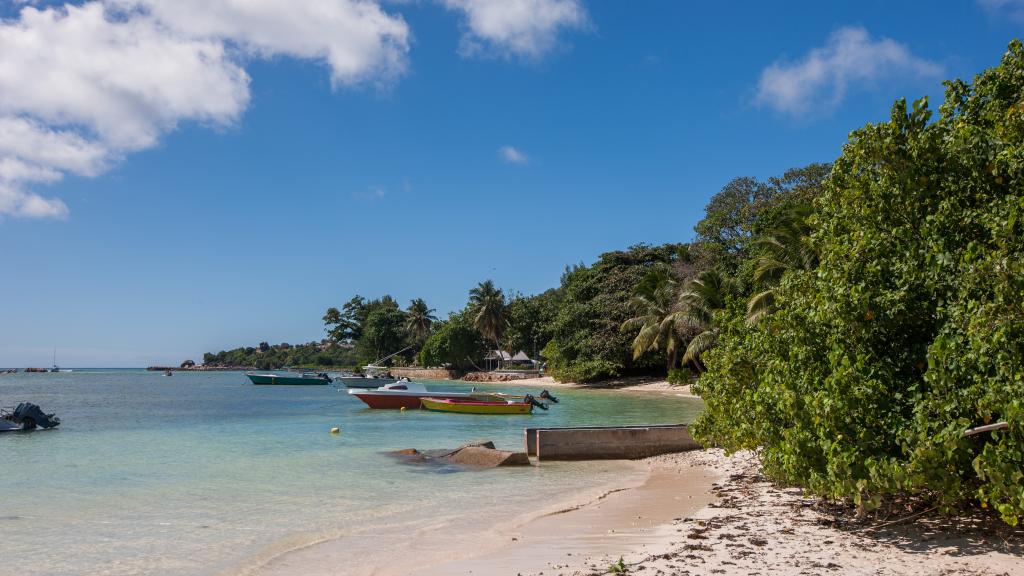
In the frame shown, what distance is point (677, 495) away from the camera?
1045 cm

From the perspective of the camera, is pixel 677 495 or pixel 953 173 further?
pixel 677 495

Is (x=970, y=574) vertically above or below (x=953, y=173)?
below

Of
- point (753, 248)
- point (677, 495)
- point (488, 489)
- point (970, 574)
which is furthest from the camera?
point (753, 248)

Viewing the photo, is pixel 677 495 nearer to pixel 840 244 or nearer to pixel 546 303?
pixel 840 244

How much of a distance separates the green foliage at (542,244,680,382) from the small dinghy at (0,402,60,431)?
3331 cm

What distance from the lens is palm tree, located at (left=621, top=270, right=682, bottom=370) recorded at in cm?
4197

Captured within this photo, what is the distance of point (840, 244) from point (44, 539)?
1069cm

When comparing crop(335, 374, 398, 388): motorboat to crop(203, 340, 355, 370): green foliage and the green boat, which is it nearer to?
the green boat

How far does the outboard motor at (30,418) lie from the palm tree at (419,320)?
6546cm

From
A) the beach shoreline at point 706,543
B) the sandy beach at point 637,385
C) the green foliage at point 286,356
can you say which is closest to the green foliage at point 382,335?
the green foliage at point 286,356

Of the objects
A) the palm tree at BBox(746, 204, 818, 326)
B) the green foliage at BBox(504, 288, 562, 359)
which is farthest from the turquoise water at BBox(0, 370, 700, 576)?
the green foliage at BBox(504, 288, 562, 359)

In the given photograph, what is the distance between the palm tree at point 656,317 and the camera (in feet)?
138

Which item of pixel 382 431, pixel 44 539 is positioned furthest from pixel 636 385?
pixel 44 539

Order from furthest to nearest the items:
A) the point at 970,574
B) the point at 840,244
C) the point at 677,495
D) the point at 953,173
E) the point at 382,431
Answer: the point at 382,431 → the point at 677,495 → the point at 840,244 → the point at 953,173 → the point at 970,574
